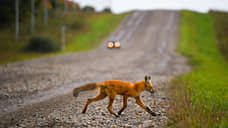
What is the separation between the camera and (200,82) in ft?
36.3

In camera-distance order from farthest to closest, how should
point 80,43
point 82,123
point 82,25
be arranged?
point 82,25 → point 80,43 → point 82,123

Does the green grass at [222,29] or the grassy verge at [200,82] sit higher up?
the green grass at [222,29]

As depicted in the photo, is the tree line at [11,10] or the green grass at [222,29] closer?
the green grass at [222,29]

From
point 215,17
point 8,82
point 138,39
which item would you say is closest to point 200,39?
point 138,39

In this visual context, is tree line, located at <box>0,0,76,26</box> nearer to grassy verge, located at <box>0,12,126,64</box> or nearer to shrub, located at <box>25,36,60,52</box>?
grassy verge, located at <box>0,12,126,64</box>

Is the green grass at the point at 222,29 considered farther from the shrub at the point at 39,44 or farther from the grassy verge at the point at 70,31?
the shrub at the point at 39,44

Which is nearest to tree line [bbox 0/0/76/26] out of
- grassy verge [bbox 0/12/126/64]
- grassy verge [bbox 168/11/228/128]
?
grassy verge [bbox 0/12/126/64]

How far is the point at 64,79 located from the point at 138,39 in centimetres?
3172

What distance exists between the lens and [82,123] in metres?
5.69

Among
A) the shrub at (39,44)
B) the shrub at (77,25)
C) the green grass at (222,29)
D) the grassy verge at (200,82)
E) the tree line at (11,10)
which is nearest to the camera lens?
the grassy verge at (200,82)

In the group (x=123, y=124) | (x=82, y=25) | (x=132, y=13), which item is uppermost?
(x=132, y=13)

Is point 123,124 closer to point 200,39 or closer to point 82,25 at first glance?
point 200,39

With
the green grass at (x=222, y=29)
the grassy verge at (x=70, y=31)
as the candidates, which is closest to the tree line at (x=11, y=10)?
the grassy verge at (x=70, y=31)

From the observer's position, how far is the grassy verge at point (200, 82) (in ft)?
17.9
